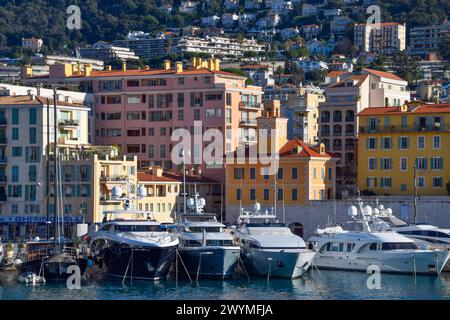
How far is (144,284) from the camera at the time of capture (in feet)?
244

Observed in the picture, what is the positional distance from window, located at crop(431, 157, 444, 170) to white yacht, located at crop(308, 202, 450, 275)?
1628 cm

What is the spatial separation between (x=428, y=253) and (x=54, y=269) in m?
22.6

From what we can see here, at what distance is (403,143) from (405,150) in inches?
23.2

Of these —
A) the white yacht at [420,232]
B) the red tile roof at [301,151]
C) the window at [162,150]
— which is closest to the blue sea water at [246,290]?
the white yacht at [420,232]

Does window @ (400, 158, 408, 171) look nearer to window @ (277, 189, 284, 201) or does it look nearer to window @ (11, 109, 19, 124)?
window @ (277, 189, 284, 201)

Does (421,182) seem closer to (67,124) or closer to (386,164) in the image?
(386,164)

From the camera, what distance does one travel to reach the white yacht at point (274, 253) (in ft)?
256

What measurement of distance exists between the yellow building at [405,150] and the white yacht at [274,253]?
73.9 ft

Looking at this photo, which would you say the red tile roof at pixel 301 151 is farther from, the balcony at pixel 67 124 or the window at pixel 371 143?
the balcony at pixel 67 124

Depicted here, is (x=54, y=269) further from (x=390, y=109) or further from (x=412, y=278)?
(x=390, y=109)

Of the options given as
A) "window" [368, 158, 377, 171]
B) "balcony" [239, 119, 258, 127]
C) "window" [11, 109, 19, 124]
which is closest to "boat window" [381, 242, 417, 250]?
"window" [368, 158, 377, 171]

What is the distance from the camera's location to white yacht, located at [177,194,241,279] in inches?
3049

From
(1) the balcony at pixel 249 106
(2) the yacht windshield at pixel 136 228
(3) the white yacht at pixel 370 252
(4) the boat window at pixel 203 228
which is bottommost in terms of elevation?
(3) the white yacht at pixel 370 252
